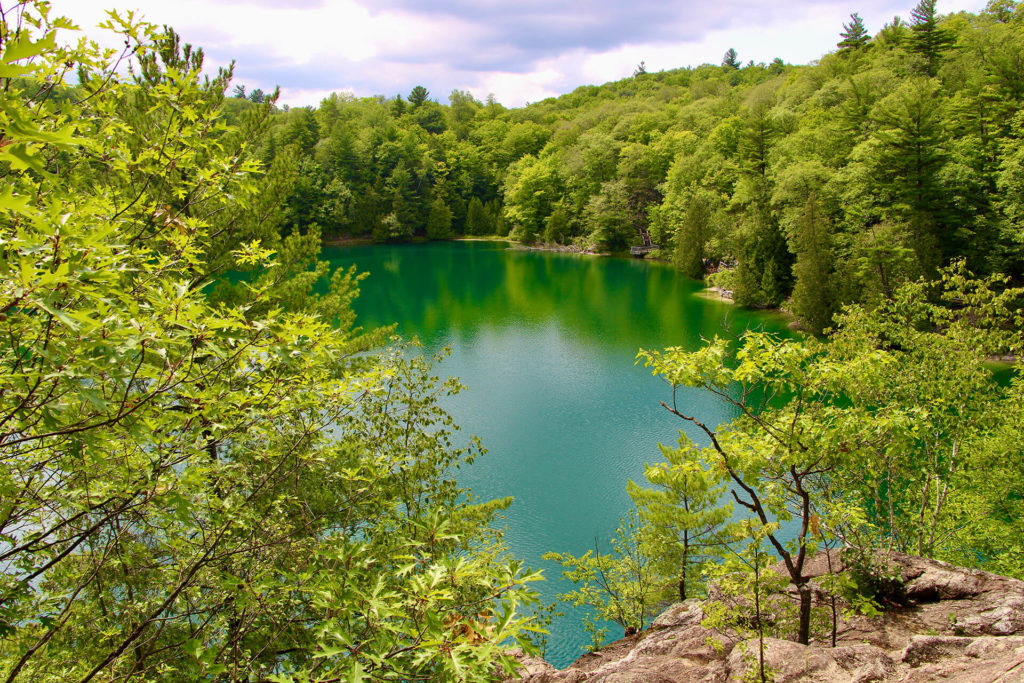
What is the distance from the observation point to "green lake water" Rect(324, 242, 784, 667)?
1331 cm

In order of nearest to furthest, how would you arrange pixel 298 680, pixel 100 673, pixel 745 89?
1. pixel 298 680
2. pixel 100 673
3. pixel 745 89

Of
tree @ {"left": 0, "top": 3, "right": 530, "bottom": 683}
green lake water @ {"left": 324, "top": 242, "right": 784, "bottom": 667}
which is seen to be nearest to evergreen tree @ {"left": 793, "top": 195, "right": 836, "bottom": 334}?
green lake water @ {"left": 324, "top": 242, "right": 784, "bottom": 667}

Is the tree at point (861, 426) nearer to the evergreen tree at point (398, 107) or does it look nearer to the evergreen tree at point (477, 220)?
the evergreen tree at point (477, 220)

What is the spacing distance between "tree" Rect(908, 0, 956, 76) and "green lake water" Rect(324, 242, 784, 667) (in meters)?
18.6

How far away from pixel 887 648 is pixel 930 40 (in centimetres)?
4087

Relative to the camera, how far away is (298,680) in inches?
100

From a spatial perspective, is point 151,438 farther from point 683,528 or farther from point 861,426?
point 683,528

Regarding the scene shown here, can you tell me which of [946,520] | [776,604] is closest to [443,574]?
[776,604]

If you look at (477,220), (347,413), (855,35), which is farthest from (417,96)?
(347,413)

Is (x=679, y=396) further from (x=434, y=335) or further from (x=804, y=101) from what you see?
(x=804, y=101)

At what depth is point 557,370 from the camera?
2231 cm

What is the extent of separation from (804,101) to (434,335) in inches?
1318

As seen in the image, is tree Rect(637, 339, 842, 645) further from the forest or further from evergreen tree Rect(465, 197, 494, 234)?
evergreen tree Rect(465, 197, 494, 234)

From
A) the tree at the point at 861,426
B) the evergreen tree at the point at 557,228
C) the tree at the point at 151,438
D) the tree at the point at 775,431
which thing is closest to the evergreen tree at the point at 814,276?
the tree at the point at 861,426
